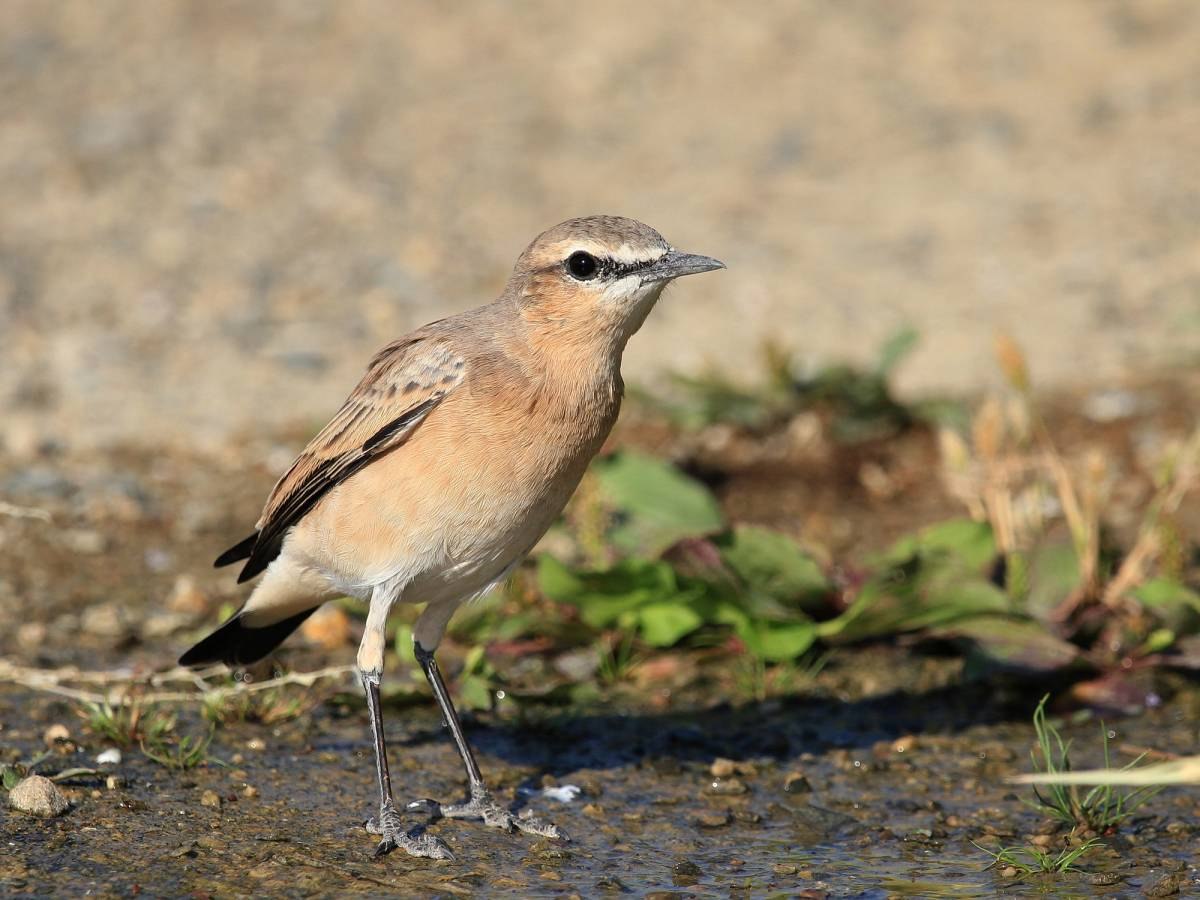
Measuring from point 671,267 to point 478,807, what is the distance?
2.08 meters

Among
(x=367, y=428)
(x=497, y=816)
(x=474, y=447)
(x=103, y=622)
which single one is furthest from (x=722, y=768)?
(x=103, y=622)

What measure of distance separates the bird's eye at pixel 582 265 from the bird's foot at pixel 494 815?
1922 millimetres

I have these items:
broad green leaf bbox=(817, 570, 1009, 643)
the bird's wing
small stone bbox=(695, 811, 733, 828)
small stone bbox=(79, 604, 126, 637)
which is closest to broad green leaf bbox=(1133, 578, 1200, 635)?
broad green leaf bbox=(817, 570, 1009, 643)

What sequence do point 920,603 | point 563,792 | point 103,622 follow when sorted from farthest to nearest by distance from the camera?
point 103,622 < point 920,603 < point 563,792

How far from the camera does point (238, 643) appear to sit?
6688 mm

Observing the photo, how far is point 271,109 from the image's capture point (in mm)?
13992

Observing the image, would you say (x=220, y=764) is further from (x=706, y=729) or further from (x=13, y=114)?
(x=13, y=114)

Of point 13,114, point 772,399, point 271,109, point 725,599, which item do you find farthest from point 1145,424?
point 13,114

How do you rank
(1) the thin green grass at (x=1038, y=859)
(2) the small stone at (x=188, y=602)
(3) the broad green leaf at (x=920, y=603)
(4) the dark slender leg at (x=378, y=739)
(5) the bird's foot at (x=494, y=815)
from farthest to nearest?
(2) the small stone at (x=188, y=602) < (3) the broad green leaf at (x=920, y=603) < (5) the bird's foot at (x=494, y=815) < (4) the dark slender leg at (x=378, y=739) < (1) the thin green grass at (x=1038, y=859)

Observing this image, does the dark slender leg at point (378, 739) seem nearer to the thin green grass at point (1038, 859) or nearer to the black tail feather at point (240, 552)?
the black tail feather at point (240, 552)

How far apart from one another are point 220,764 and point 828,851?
2277 millimetres

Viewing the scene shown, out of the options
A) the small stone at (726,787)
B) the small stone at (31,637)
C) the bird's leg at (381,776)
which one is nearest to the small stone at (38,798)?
the bird's leg at (381,776)

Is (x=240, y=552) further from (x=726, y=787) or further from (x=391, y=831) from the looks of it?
(x=726, y=787)

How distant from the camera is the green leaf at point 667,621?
A: 287 inches
